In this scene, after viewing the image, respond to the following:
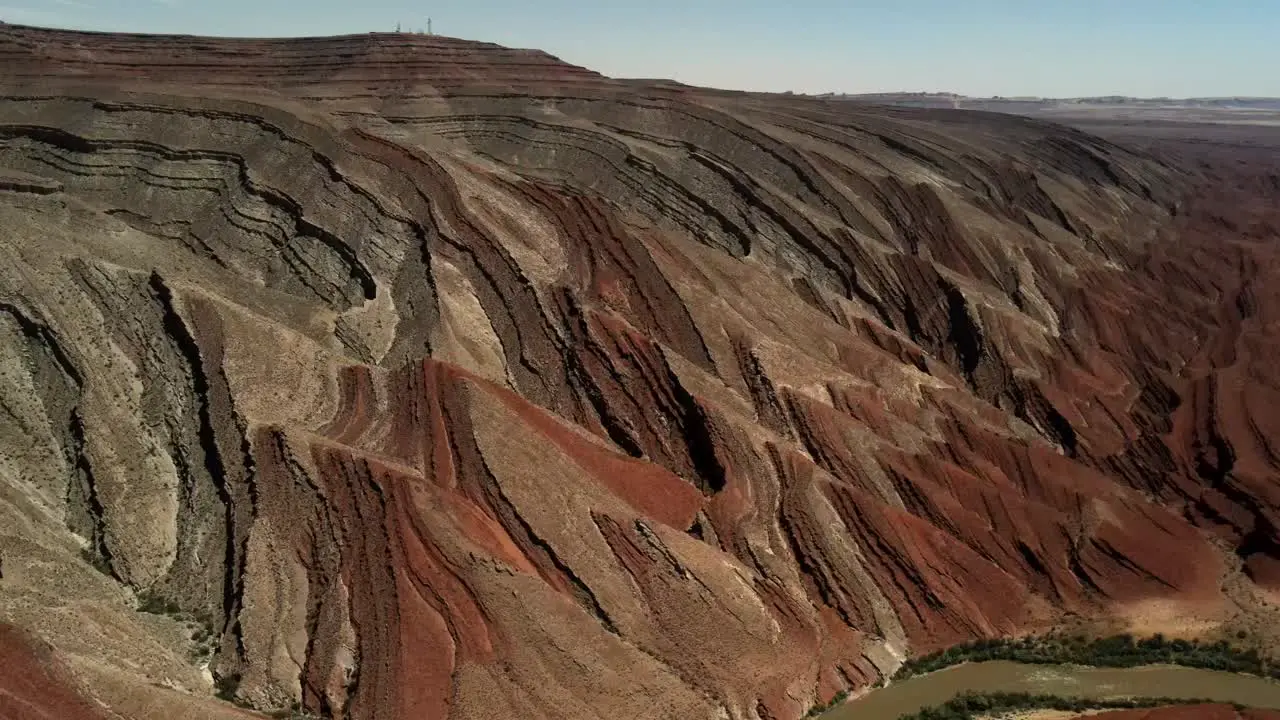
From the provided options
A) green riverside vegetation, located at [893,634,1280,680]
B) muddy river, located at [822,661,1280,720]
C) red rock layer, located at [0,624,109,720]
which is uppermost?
red rock layer, located at [0,624,109,720]

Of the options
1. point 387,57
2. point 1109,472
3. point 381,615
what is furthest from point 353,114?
point 1109,472

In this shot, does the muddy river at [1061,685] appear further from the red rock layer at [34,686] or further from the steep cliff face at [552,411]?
the red rock layer at [34,686]

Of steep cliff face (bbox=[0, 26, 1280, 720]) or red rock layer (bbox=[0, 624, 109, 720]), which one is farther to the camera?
steep cliff face (bbox=[0, 26, 1280, 720])

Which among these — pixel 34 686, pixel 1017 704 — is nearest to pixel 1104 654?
pixel 1017 704

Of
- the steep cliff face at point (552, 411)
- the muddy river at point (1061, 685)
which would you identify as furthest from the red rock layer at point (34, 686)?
the muddy river at point (1061, 685)

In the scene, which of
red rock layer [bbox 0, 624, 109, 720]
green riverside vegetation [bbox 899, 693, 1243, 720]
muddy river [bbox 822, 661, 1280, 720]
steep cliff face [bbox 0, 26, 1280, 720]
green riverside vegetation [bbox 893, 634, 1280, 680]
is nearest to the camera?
red rock layer [bbox 0, 624, 109, 720]

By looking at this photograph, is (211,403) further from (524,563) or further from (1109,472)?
(1109,472)

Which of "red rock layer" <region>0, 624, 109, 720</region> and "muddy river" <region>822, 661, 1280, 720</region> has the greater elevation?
"red rock layer" <region>0, 624, 109, 720</region>

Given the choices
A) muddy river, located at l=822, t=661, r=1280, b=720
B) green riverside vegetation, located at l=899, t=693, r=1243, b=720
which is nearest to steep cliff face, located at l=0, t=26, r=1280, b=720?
muddy river, located at l=822, t=661, r=1280, b=720

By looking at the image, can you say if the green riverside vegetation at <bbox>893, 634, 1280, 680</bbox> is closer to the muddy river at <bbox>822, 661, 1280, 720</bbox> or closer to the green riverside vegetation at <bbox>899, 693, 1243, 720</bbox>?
the muddy river at <bbox>822, 661, 1280, 720</bbox>
